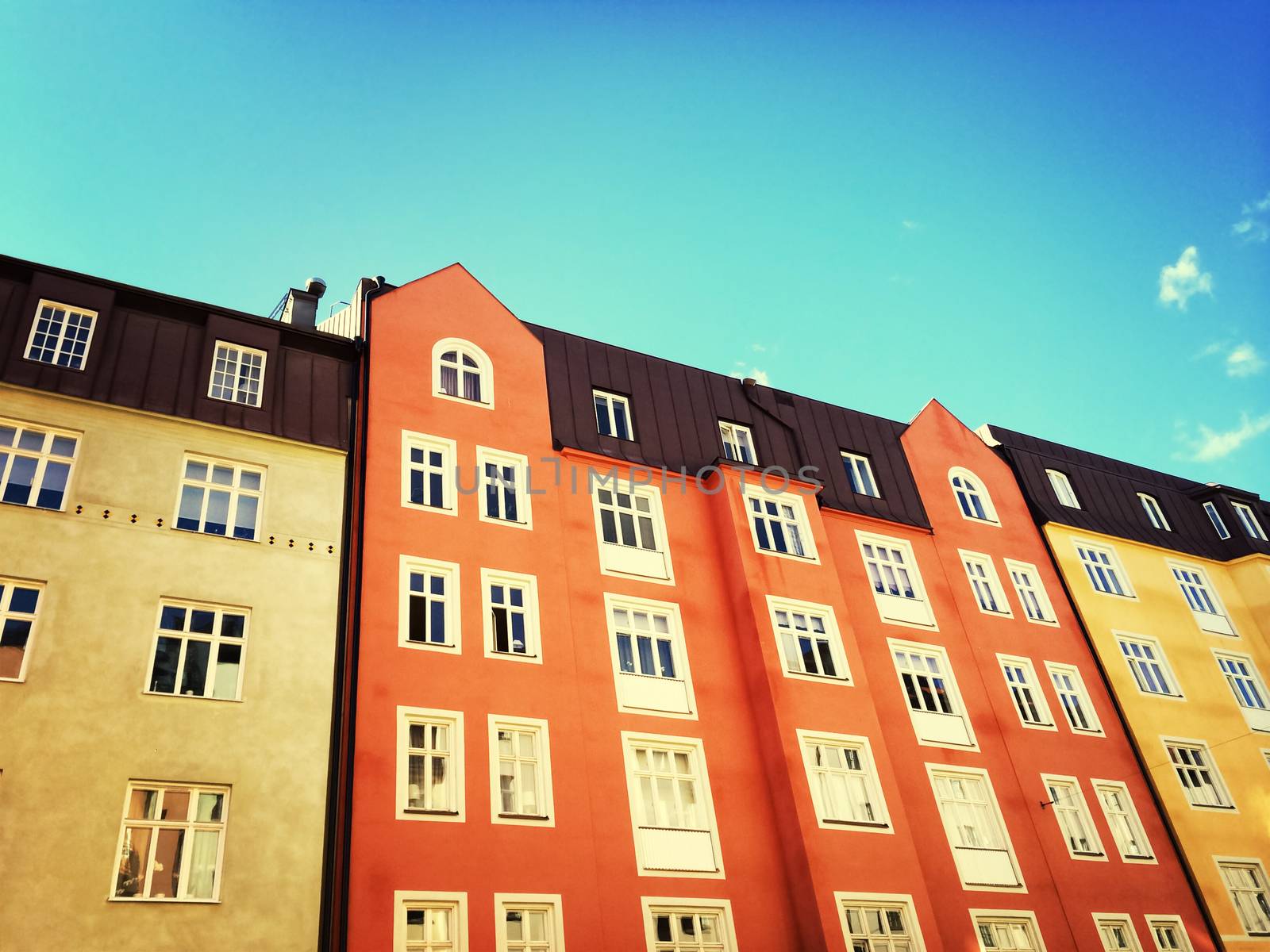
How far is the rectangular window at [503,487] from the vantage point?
2705 centimetres

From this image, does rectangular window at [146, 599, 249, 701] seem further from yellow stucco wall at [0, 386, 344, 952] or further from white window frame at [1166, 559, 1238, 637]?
white window frame at [1166, 559, 1238, 637]

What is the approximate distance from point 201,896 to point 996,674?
23346 millimetres

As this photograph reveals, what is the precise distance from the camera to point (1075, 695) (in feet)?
110

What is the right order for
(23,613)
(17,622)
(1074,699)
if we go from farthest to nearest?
(1074,699)
(23,613)
(17,622)

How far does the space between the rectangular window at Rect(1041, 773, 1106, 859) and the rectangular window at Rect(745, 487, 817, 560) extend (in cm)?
975

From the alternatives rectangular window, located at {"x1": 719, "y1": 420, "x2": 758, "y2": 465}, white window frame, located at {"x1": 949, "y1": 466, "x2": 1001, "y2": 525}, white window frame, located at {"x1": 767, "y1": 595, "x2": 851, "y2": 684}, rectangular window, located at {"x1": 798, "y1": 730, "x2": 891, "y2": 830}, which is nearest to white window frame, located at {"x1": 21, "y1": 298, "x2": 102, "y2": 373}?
rectangular window, located at {"x1": 719, "y1": 420, "x2": 758, "y2": 465}

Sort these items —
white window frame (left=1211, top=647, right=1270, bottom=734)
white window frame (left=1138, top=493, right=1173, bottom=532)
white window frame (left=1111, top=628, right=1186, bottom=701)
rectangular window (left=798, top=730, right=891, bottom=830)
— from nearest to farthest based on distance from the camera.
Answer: rectangular window (left=798, top=730, right=891, bottom=830), white window frame (left=1111, top=628, right=1186, bottom=701), white window frame (left=1211, top=647, right=1270, bottom=734), white window frame (left=1138, top=493, right=1173, bottom=532)

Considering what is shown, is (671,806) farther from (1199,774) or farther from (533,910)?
(1199,774)

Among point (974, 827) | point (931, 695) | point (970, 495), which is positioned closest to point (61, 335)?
point (931, 695)

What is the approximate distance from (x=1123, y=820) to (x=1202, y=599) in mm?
12876

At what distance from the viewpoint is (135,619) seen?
20.7 metres

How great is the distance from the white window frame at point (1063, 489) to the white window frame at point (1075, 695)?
8.06 metres

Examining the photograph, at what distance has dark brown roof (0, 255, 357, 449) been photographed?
23.5 metres

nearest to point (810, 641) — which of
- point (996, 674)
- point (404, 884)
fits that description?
point (996, 674)
